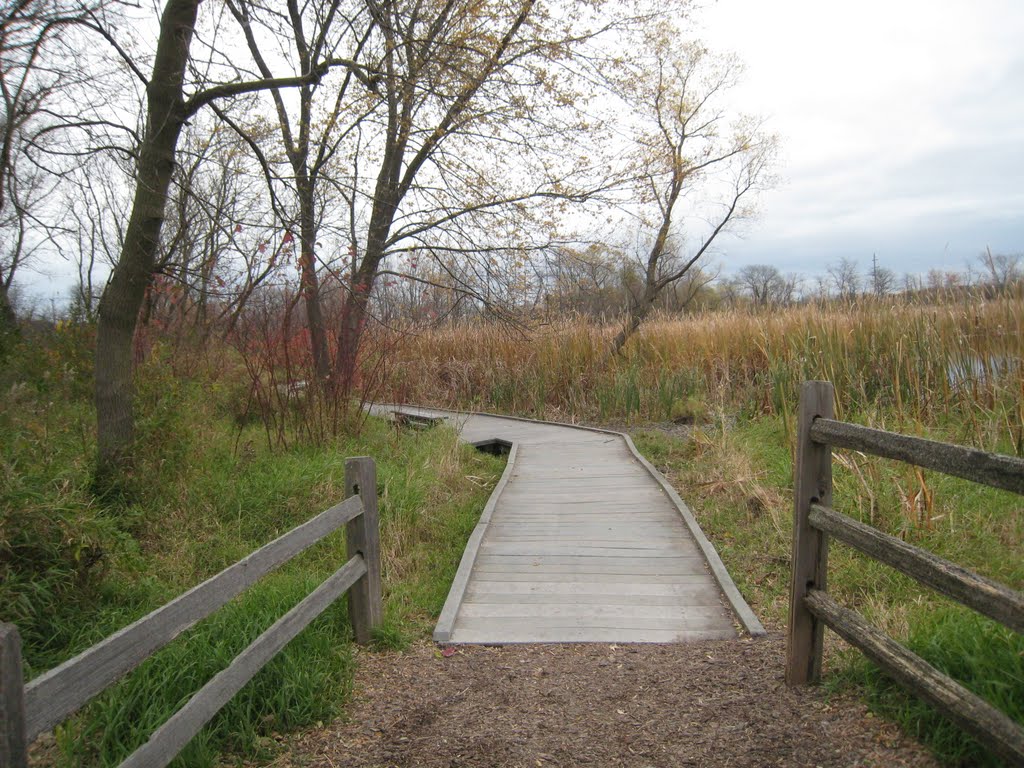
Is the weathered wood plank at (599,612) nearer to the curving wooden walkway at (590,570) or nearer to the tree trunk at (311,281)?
the curving wooden walkway at (590,570)

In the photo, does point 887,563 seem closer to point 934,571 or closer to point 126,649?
point 934,571

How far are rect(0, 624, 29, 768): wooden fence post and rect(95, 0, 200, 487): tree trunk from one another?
454cm

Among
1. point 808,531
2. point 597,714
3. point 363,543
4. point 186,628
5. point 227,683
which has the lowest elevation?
point 597,714

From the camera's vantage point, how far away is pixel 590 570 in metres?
5.21

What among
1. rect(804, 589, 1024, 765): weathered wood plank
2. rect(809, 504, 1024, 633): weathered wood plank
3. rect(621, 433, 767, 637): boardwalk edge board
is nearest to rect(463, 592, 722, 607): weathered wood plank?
rect(621, 433, 767, 637): boardwalk edge board

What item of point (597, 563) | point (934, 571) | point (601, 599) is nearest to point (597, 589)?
point (601, 599)

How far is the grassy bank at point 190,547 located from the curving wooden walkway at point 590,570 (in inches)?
11.8

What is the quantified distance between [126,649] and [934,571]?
8.29ft

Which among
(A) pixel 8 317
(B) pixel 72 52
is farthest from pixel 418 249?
(A) pixel 8 317

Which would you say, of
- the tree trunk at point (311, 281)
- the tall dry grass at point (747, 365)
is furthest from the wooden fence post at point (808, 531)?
the tree trunk at point (311, 281)

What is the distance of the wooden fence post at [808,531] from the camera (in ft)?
10.4

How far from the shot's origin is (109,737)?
289 centimetres

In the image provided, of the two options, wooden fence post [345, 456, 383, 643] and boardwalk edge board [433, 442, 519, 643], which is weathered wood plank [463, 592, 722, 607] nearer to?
boardwalk edge board [433, 442, 519, 643]

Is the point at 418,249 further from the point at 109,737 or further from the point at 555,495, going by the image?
the point at 109,737
